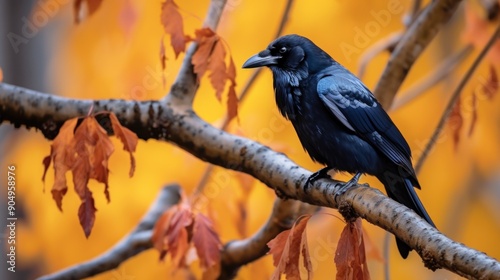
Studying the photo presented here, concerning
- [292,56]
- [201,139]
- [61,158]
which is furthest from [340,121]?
[61,158]

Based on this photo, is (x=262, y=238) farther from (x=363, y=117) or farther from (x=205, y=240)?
(x=363, y=117)

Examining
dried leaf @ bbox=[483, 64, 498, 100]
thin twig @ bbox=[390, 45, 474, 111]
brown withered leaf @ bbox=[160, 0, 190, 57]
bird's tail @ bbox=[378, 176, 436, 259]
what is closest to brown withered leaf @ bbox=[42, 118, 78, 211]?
brown withered leaf @ bbox=[160, 0, 190, 57]

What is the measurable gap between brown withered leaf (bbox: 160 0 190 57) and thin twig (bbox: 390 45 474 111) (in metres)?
0.72

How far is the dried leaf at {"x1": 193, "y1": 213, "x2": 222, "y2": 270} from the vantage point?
1316mm

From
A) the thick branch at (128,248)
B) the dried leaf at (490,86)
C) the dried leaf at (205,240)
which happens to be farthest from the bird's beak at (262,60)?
the dried leaf at (490,86)

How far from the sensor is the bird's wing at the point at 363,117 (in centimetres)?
115

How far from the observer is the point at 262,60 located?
119cm

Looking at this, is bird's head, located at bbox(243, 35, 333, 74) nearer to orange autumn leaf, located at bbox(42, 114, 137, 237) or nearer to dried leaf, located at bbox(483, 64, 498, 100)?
orange autumn leaf, located at bbox(42, 114, 137, 237)

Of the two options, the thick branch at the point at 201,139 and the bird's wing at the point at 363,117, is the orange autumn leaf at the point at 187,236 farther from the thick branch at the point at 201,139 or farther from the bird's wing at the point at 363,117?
the bird's wing at the point at 363,117

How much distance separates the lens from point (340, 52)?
1778mm

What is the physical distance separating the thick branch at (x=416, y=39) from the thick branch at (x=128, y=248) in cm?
62

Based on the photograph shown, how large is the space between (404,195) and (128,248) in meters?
0.69

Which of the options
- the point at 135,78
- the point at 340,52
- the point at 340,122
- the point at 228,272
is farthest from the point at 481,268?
the point at 135,78

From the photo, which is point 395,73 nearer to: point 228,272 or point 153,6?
point 228,272
